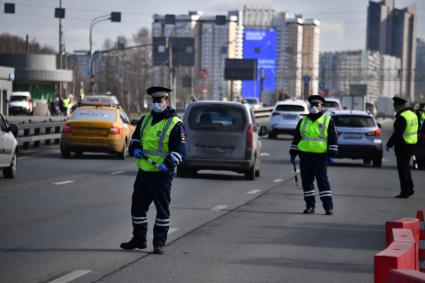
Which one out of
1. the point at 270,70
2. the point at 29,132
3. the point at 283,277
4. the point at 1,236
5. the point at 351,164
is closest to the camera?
the point at 283,277

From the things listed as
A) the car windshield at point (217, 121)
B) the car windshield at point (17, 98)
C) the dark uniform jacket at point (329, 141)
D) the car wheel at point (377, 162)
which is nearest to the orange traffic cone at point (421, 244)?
the dark uniform jacket at point (329, 141)

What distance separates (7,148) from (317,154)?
8142 mm

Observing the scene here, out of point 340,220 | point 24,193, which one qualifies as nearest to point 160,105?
point 340,220

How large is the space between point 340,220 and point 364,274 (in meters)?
5.66

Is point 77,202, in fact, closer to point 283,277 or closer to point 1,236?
point 1,236

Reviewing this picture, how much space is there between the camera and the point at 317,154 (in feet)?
56.8

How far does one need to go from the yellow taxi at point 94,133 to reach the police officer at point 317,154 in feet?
47.3

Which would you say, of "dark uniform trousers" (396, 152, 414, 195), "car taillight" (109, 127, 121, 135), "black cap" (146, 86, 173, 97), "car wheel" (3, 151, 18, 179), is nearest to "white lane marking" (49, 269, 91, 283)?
"black cap" (146, 86, 173, 97)

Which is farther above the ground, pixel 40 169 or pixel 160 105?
pixel 160 105

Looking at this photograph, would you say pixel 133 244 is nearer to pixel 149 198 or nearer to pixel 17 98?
pixel 149 198

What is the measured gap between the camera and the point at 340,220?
16.6m

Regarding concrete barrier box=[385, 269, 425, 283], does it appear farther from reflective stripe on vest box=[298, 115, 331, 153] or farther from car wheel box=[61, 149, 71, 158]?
car wheel box=[61, 149, 71, 158]

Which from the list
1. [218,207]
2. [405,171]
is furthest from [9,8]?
[218,207]

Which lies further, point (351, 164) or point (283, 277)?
point (351, 164)
